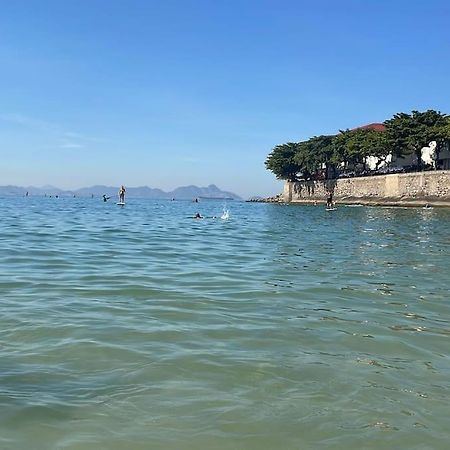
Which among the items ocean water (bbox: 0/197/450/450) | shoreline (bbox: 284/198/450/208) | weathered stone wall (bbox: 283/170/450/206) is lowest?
ocean water (bbox: 0/197/450/450)

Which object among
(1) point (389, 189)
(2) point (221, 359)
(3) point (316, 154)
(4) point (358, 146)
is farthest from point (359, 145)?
(2) point (221, 359)

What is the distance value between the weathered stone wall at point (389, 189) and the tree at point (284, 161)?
647 cm

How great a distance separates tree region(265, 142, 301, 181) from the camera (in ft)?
324

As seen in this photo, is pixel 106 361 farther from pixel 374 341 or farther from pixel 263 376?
pixel 374 341

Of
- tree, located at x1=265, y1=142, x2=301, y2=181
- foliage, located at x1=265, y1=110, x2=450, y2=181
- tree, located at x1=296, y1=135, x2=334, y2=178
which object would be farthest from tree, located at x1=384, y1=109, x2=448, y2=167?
tree, located at x1=265, y1=142, x2=301, y2=181

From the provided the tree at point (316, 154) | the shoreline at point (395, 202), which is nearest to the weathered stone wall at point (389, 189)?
the shoreline at point (395, 202)

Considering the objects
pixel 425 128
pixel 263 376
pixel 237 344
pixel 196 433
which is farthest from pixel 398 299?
pixel 425 128

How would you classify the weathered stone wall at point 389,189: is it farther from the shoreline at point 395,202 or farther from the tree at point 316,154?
the tree at point 316,154

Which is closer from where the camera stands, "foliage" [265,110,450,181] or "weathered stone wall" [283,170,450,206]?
"weathered stone wall" [283,170,450,206]

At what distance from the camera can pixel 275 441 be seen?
336cm

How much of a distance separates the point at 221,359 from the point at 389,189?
65.3m

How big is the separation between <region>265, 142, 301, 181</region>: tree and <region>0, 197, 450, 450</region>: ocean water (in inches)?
3521

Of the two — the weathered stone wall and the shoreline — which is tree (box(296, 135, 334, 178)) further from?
the shoreline

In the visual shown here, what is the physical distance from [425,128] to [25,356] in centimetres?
6424
